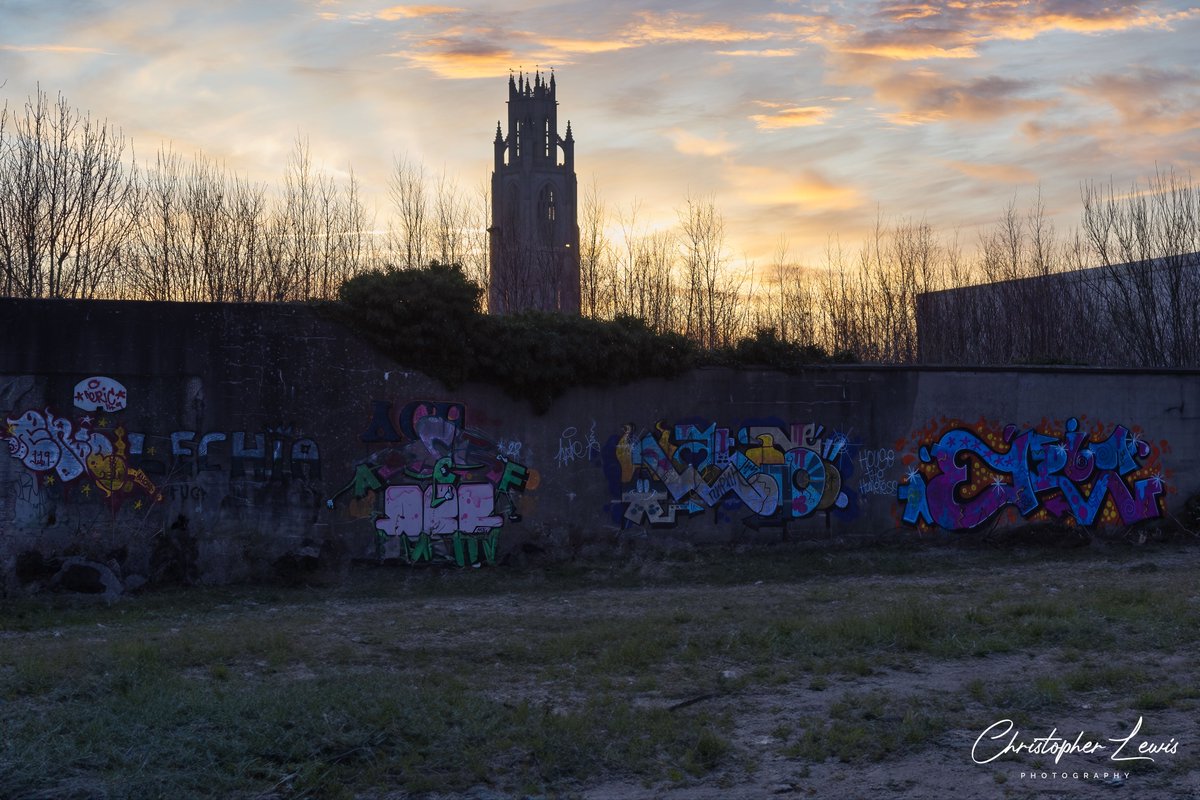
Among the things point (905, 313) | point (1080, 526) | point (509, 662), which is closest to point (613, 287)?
point (905, 313)

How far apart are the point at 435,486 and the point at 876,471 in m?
6.41

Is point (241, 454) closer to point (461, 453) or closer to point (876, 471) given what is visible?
point (461, 453)

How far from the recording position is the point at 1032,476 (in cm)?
1623

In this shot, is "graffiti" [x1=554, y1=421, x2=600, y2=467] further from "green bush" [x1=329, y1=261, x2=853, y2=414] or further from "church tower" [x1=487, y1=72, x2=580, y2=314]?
"church tower" [x1=487, y1=72, x2=580, y2=314]

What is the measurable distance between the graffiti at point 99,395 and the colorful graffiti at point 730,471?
6.18m

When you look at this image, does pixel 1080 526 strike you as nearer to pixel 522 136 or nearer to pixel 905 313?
pixel 905 313

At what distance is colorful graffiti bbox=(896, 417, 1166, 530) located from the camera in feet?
51.8

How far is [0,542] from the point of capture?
1198 cm

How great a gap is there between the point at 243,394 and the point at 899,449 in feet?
30.0

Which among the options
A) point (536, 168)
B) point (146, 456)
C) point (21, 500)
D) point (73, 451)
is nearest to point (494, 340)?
point (146, 456)

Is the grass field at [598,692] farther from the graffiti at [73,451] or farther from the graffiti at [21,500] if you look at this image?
the graffiti at [73,451]

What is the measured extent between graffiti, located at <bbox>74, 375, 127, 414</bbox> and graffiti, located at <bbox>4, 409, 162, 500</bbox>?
181 millimetres

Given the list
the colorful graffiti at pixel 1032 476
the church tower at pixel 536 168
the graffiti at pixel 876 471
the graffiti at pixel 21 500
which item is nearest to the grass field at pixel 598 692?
the graffiti at pixel 21 500

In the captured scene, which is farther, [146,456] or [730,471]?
[730,471]
